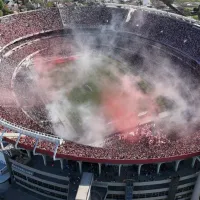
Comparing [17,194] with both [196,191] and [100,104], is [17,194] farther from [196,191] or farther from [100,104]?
[196,191]

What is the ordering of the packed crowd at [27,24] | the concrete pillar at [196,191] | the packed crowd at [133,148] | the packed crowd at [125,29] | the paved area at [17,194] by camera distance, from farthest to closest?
the packed crowd at [27,24] → the paved area at [17,194] → the concrete pillar at [196,191] → the packed crowd at [125,29] → the packed crowd at [133,148]

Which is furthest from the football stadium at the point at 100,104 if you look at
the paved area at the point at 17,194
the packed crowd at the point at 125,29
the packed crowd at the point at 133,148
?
the paved area at the point at 17,194

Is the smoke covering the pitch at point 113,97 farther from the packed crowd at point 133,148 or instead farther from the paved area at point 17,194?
the paved area at point 17,194

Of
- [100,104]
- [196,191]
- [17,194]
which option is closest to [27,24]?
[100,104]

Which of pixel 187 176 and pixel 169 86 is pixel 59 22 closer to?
pixel 169 86

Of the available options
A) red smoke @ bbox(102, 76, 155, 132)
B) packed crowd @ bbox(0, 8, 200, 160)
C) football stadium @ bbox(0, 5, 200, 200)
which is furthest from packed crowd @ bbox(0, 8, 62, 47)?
red smoke @ bbox(102, 76, 155, 132)

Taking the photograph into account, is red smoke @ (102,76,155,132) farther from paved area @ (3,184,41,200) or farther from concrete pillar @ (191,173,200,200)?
paved area @ (3,184,41,200)
